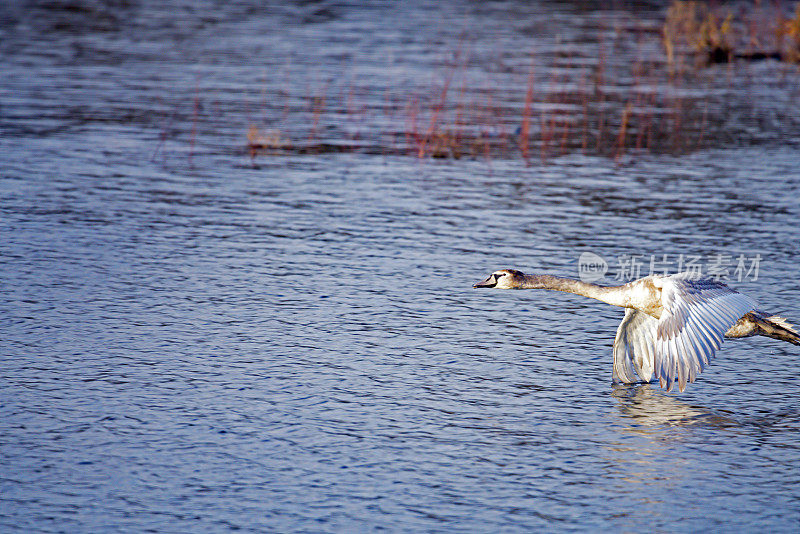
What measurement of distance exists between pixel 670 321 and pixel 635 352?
50 centimetres

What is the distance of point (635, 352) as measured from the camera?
8398mm

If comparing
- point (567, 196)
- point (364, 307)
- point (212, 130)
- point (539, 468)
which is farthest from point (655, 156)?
point (539, 468)

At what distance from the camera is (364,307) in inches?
394

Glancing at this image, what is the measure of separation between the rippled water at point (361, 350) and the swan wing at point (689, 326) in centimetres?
29

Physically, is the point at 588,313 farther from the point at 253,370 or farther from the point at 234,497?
the point at 234,497

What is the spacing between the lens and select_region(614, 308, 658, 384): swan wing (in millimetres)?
8344

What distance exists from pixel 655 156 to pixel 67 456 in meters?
12.5

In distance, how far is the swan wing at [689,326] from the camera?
781 centimetres
